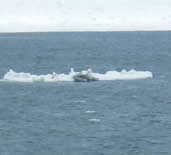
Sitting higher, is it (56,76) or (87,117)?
(56,76)

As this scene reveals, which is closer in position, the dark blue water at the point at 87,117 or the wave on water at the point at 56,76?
the dark blue water at the point at 87,117

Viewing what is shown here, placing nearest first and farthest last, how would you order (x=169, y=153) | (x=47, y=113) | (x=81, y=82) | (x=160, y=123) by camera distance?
1. (x=169, y=153)
2. (x=160, y=123)
3. (x=47, y=113)
4. (x=81, y=82)

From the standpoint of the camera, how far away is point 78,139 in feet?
187

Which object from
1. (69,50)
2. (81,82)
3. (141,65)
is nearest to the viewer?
(81,82)

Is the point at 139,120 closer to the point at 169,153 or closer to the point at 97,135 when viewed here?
the point at 97,135

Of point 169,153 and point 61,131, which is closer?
point 169,153

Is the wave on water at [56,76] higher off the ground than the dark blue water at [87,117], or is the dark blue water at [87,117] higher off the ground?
the wave on water at [56,76]

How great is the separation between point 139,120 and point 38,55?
79.5 metres

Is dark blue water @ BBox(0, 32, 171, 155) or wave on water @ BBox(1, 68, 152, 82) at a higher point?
wave on water @ BBox(1, 68, 152, 82)

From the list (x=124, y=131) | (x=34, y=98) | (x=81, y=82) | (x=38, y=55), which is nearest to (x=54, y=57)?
(x=38, y=55)

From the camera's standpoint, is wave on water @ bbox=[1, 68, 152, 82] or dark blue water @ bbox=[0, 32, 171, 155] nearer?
dark blue water @ bbox=[0, 32, 171, 155]

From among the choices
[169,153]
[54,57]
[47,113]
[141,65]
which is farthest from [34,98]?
[54,57]

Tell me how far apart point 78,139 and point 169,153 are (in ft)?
25.4

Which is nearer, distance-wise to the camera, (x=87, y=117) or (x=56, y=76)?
(x=87, y=117)
